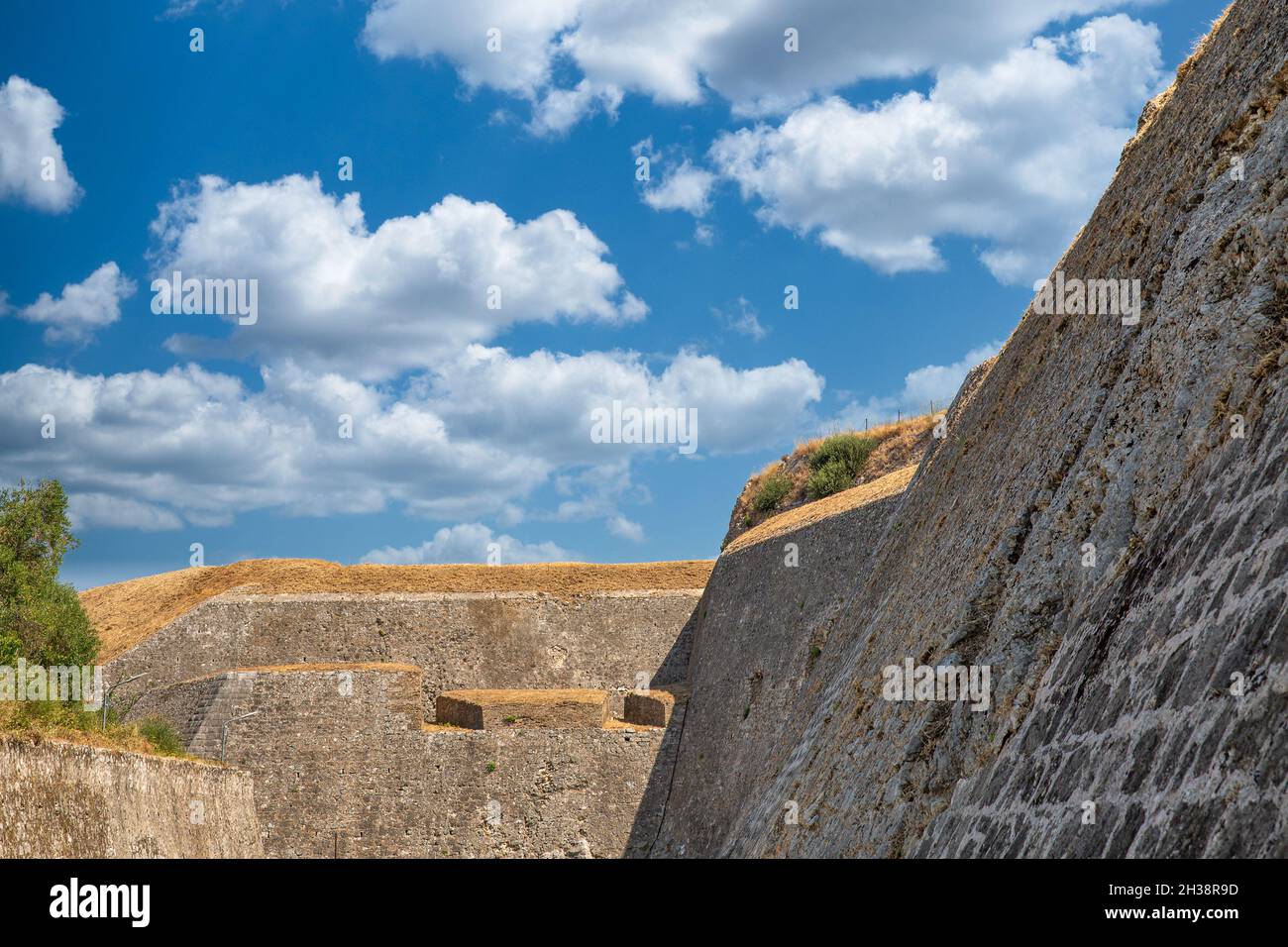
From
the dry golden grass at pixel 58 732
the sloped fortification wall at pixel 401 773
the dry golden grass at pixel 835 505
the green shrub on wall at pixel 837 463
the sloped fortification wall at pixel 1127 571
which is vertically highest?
the green shrub on wall at pixel 837 463

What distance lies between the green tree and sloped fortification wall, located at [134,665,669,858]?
3.55 metres

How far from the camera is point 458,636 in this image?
3869 centimetres

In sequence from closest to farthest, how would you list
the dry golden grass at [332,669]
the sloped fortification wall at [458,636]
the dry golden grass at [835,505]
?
the dry golden grass at [835,505] < the dry golden grass at [332,669] < the sloped fortification wall at [458,636]

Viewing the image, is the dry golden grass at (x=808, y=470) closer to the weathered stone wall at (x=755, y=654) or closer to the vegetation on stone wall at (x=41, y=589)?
the weathered stone wall at (x=755, y=654)

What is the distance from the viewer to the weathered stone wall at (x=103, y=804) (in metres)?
16.0

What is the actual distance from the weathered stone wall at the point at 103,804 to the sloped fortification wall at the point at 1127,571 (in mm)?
9676

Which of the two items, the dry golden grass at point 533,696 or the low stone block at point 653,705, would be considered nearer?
the dry golden grass at point 533,696

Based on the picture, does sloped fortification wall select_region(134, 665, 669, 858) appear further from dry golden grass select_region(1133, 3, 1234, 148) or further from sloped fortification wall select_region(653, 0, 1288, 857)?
dry golden grass select_region(1133, 3, 1234, 148)

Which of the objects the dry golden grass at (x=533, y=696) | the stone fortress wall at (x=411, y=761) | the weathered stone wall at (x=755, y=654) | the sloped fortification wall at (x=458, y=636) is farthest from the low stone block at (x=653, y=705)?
the sloped fortification wall at (x=458, y=636)

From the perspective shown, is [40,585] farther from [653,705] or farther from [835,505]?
[835,505]

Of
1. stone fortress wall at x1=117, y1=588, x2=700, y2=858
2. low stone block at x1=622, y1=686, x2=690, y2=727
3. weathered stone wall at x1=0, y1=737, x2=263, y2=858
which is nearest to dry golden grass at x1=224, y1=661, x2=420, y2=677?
stone fortress wall at x1=117, y1=588, x2=700, y2=858
